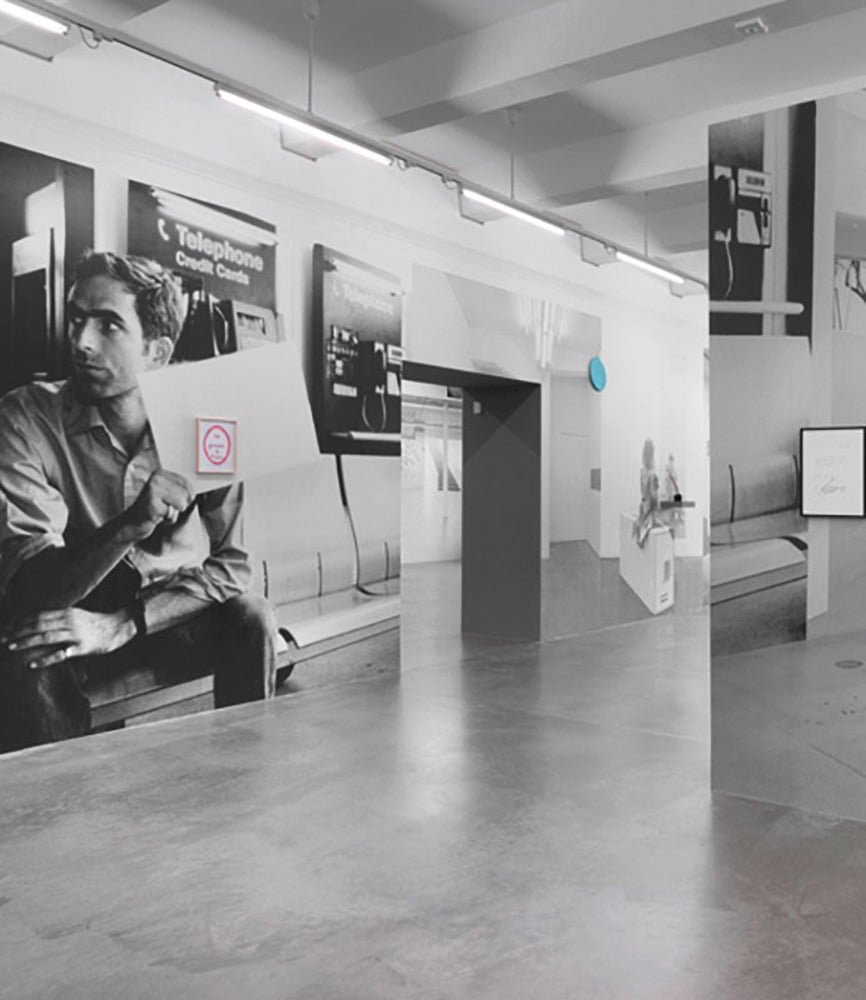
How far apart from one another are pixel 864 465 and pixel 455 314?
15.2 feet

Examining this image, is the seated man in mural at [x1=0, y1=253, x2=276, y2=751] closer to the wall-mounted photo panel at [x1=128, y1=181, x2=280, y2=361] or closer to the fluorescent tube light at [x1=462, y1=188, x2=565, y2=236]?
the wall-mounted photo panel at [x1=128, y1=181, x2=280, y2=361]

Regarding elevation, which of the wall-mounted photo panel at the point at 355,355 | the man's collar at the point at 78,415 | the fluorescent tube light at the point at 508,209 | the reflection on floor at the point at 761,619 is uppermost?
the fluorescent tube light at the point at 508,209

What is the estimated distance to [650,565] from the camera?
10727 mm

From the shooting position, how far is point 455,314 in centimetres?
836

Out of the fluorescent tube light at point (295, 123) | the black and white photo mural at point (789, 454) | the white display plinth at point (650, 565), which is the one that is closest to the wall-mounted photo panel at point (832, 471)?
the black and white photo mural at point (789, 454)

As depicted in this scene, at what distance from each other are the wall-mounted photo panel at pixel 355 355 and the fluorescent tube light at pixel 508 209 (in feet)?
2.97

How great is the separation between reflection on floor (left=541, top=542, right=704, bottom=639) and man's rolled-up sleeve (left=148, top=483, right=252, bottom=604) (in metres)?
3.75

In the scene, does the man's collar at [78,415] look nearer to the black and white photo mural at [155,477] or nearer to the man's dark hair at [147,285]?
the black and white photo mural at [155,477]

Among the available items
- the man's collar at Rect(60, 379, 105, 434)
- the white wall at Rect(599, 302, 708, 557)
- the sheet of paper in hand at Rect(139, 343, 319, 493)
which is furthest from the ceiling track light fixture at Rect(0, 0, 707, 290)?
the white wall at Rect(599, 302, 708, 557)

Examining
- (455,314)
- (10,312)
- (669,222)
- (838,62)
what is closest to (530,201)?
(455,314)

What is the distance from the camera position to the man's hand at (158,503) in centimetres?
572

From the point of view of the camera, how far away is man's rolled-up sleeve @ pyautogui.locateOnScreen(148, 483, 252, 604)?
6087 mm

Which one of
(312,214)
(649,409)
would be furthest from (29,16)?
(649,409)

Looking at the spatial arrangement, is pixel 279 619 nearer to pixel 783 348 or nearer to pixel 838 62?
pixel 783 348
